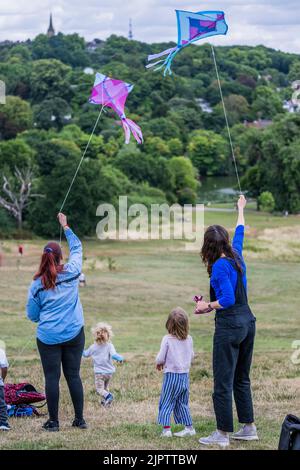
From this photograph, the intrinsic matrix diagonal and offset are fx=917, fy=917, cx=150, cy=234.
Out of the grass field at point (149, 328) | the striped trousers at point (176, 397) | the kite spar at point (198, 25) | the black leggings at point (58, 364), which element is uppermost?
the kite spar at point (198, 25)

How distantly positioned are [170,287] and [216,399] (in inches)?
1142

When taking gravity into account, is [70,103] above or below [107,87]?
above

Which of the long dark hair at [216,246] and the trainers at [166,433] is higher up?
the long dark hair at [216,246]

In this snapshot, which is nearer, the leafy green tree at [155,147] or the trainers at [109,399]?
the trainers at [109,399]

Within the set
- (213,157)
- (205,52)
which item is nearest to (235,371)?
(213,157)

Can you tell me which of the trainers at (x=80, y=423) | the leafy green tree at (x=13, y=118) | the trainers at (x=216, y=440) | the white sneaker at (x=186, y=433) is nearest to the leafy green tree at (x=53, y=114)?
the leafy green tree at (x=13, y=118)

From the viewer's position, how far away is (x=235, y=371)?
26.4 feet

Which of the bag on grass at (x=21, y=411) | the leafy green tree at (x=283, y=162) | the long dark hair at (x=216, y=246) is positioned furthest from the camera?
the leafy green tree at (x=283, y=162)

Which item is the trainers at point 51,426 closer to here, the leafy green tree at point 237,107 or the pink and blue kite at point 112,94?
the pink and blue kite at point 112,94

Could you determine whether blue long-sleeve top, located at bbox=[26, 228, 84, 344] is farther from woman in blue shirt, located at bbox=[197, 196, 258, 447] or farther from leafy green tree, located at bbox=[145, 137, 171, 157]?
leafy green tree, located at bbox=[145, 137, 171, 157]

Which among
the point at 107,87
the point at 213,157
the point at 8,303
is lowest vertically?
the point at 8,303

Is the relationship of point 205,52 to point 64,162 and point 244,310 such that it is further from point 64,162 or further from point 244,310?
point 244,310

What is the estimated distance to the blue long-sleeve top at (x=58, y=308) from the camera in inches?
329

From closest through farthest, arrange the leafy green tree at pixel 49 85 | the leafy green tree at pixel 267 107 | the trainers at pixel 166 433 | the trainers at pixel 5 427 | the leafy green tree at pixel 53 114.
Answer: the trainers at pixel 166 433 < the trainers at pixel 5 427 < the leafy green tree at pixel 53 114 < the leafy green tree at pixel 49 85 < the leafy green tree at pixel 267 107
